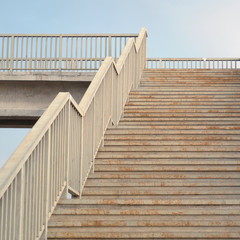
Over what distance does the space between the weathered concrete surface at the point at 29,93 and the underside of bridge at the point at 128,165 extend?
4353 mm

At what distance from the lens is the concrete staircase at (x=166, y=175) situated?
6438mm

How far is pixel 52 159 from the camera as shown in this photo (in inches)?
241

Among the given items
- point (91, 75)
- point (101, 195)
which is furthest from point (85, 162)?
point (91, 75)

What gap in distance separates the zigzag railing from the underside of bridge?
1 centimetres

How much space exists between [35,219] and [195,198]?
2610 mm

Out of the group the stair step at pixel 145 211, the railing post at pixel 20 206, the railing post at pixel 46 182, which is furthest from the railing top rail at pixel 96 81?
the railing post at pixel 20 206

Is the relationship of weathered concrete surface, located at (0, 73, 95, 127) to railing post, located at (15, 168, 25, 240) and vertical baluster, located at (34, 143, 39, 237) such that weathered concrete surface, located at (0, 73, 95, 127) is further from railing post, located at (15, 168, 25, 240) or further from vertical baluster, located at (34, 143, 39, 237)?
railing post, located at (15, 168, 25, 240)

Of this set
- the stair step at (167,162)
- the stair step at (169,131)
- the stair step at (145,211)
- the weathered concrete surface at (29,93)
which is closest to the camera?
the stair step at (145,211)

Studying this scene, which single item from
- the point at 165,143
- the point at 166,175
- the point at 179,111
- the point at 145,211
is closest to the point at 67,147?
the point at 145,211

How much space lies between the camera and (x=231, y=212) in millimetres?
6723

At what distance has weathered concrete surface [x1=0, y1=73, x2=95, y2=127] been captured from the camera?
59.1ft

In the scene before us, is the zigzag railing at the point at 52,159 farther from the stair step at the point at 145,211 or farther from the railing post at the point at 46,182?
the stair step at the point at 145,211

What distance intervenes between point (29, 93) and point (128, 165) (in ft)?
34.0

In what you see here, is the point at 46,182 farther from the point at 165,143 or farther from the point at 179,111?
the point at 179,111
